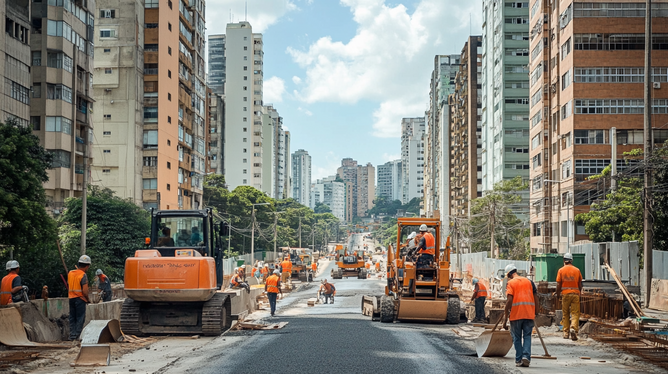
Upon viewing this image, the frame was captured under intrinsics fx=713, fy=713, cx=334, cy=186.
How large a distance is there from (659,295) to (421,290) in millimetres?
11643

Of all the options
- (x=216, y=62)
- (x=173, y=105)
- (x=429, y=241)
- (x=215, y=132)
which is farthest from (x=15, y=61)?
(x=216, y=62)

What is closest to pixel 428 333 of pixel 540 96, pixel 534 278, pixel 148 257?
pixel 148 257

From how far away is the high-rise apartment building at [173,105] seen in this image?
62500mm

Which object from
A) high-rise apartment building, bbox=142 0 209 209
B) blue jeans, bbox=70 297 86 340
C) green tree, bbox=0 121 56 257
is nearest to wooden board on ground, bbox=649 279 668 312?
blue jeans, bbox=70 297 86 340

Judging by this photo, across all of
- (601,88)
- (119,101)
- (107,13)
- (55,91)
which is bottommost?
(55,91)

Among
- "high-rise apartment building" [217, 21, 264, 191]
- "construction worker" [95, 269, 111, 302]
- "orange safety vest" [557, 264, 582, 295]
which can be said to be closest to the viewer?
"orange safety vest" [557, 264, 582, 295]

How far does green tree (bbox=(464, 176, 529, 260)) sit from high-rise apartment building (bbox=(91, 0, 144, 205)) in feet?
106

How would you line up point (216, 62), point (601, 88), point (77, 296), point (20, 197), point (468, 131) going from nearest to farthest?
point (77, 296) → point (20, 197) → point (601, 88) → point (468, 131) → point (216, 62)

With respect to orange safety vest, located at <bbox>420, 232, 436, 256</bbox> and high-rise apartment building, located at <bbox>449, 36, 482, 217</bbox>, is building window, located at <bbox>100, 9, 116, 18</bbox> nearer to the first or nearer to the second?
orange safety vest, located at <bbox>420, 232, 436, 256</bbox>

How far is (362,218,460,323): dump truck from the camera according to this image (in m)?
20.5

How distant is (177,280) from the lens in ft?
54.2

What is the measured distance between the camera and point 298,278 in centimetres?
6194

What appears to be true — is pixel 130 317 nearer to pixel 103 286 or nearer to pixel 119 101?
pixel 103 286

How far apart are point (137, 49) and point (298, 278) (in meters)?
24.2
